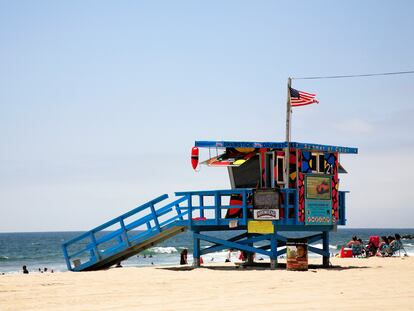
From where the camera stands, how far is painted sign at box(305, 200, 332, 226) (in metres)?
21.7

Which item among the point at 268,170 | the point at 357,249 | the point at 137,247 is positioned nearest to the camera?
the point at 268,170

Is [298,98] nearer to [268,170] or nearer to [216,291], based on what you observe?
[268,170]

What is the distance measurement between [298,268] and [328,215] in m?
3.01

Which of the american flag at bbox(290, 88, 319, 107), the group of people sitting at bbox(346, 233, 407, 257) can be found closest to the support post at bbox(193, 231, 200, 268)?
the american flag at bbox(290, 88, 319, 107)

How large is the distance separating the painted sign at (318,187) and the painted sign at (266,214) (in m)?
1.53

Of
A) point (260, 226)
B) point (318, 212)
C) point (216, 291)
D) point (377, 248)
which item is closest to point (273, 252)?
point (260, 226)

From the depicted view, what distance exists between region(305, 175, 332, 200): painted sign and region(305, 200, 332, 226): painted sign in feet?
0.49

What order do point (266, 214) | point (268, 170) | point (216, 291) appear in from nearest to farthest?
1. point (216, 291)
2. point (266, 214)
3. point (268, 170)

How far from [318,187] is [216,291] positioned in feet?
28.8

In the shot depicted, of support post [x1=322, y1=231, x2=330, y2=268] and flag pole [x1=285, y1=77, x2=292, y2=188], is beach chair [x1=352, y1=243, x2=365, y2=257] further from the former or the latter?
flag pole [x1=285, y1=77, x2=292, y2=188]

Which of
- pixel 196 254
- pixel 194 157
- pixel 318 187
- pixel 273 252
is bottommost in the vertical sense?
pixel 196 254

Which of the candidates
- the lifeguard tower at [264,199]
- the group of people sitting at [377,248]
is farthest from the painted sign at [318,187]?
the group of people sitting at [377,248]

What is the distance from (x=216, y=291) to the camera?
14.2 m

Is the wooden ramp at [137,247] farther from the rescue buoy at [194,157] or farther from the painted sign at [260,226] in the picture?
the painted sign at [260,226]
